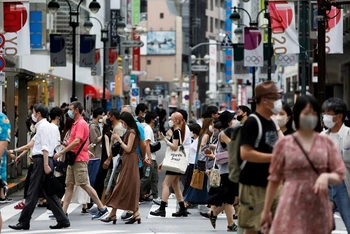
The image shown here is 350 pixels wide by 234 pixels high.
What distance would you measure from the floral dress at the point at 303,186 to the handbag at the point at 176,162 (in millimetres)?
9478

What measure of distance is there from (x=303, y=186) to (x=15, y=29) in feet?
66.9

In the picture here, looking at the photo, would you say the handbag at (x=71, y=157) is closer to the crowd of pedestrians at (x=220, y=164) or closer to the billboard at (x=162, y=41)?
the crowd of pedestrians at (x=220, y=164)

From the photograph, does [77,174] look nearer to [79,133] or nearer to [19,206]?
[79,133]

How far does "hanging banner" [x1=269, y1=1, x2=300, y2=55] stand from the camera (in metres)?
31.2

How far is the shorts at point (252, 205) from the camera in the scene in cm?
964

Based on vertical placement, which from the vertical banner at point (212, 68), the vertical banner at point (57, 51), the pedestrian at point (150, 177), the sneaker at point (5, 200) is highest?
the vertical banner at point (212, 68)

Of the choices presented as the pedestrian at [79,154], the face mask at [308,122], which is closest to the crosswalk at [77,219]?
the pedestrian at [79,154]

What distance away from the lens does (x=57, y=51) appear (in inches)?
1703

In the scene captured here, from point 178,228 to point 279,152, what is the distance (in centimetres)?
775

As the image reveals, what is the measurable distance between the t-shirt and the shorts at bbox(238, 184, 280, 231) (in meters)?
0.06

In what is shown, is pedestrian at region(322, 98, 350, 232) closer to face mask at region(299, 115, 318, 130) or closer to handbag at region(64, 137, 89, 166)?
face mask at region(299, 115, 318, 130)

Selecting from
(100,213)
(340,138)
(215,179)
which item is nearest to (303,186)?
(340,138)

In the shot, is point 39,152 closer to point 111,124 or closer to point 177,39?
point 111,124

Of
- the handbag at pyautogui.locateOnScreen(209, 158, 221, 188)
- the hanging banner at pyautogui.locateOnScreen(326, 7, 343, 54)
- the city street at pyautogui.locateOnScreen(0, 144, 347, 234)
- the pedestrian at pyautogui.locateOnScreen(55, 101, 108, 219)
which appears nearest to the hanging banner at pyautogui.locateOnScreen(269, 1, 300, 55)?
the hanging banner at pyautogui.locateOnScreen(326, 7, 343, 54)
